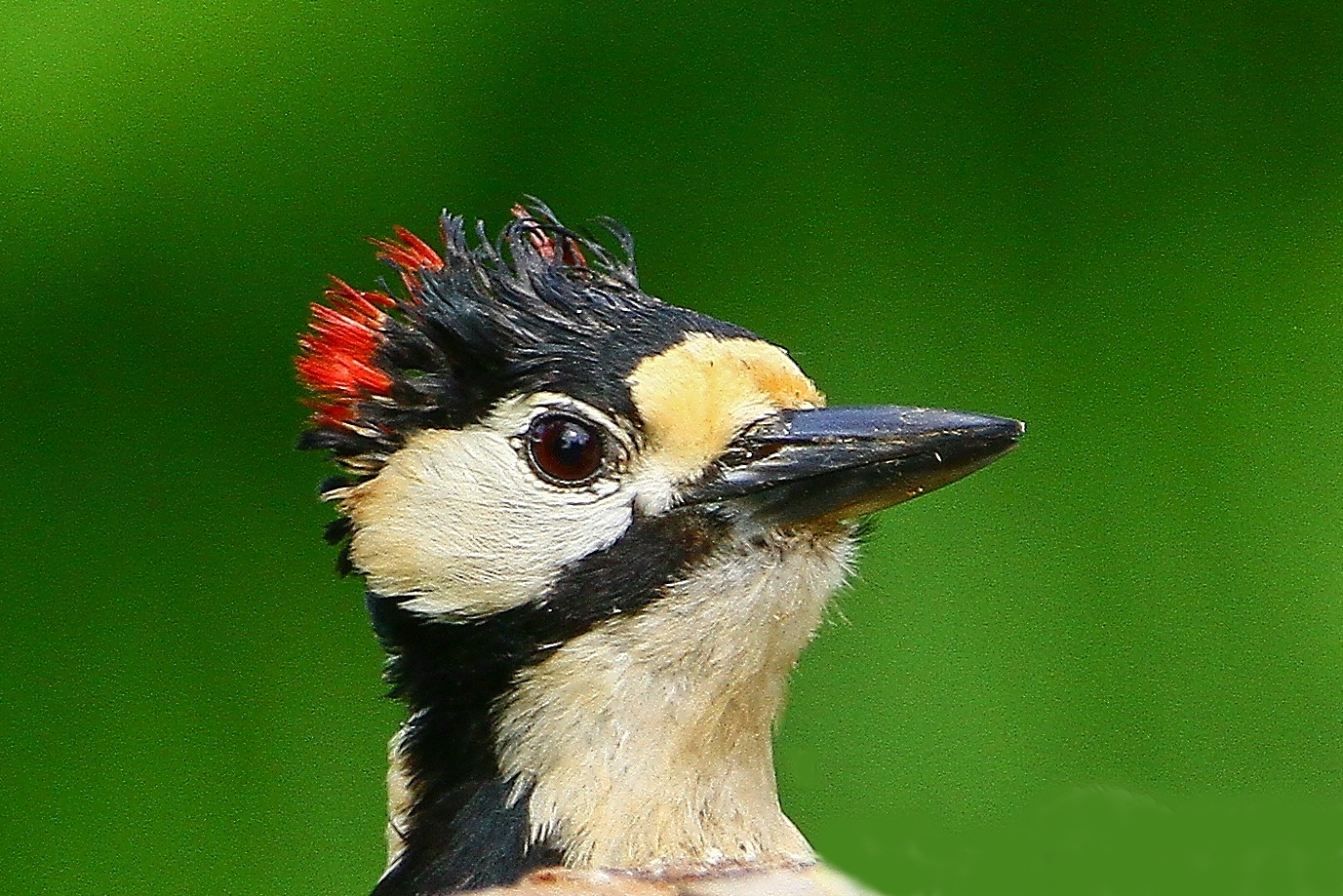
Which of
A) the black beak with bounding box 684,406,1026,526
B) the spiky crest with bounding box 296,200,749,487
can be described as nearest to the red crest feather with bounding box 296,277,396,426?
the spiky crest with bounding box 296,200,749,487

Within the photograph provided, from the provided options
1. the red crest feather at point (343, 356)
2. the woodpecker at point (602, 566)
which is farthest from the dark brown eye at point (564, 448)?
the red crest feather at point (343, 356)

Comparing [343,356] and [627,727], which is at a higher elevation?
[343,356]

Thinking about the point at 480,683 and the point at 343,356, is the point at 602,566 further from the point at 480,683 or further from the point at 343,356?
the point at 343,356

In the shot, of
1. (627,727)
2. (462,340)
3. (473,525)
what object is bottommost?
(627,727)

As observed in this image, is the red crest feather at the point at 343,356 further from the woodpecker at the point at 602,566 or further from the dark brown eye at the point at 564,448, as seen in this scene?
the dark brown eye at the point at 564,448

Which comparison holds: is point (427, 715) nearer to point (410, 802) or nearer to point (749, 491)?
point (410, 802)

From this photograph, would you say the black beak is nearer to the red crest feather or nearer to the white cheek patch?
the white cheek patch

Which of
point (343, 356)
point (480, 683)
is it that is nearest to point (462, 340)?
point (343, 356)

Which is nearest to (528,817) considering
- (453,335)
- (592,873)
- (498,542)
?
(592,873)
